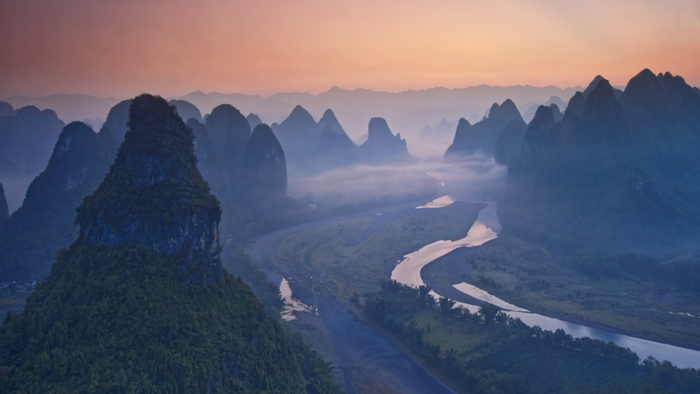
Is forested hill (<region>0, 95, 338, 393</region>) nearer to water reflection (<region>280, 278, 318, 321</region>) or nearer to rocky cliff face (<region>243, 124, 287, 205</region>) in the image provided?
water reflection (<region>280, 278, 318, 321</region>)

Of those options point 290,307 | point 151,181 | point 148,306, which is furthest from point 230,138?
point 148,306

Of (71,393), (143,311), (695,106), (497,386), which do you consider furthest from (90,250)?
(695,106)

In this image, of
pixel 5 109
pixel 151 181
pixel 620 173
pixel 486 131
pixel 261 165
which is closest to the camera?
pixel 151 181

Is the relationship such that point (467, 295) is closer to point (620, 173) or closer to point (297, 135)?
point (620, 173)

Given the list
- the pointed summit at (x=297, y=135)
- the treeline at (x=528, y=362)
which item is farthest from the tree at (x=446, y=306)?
the pointed summit at (x=297, y=135)

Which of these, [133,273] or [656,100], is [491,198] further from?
[133,273]

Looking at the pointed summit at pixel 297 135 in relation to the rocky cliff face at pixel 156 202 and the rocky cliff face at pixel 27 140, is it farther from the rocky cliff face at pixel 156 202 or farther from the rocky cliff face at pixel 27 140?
the rocky cliff face at pixel 156 202
